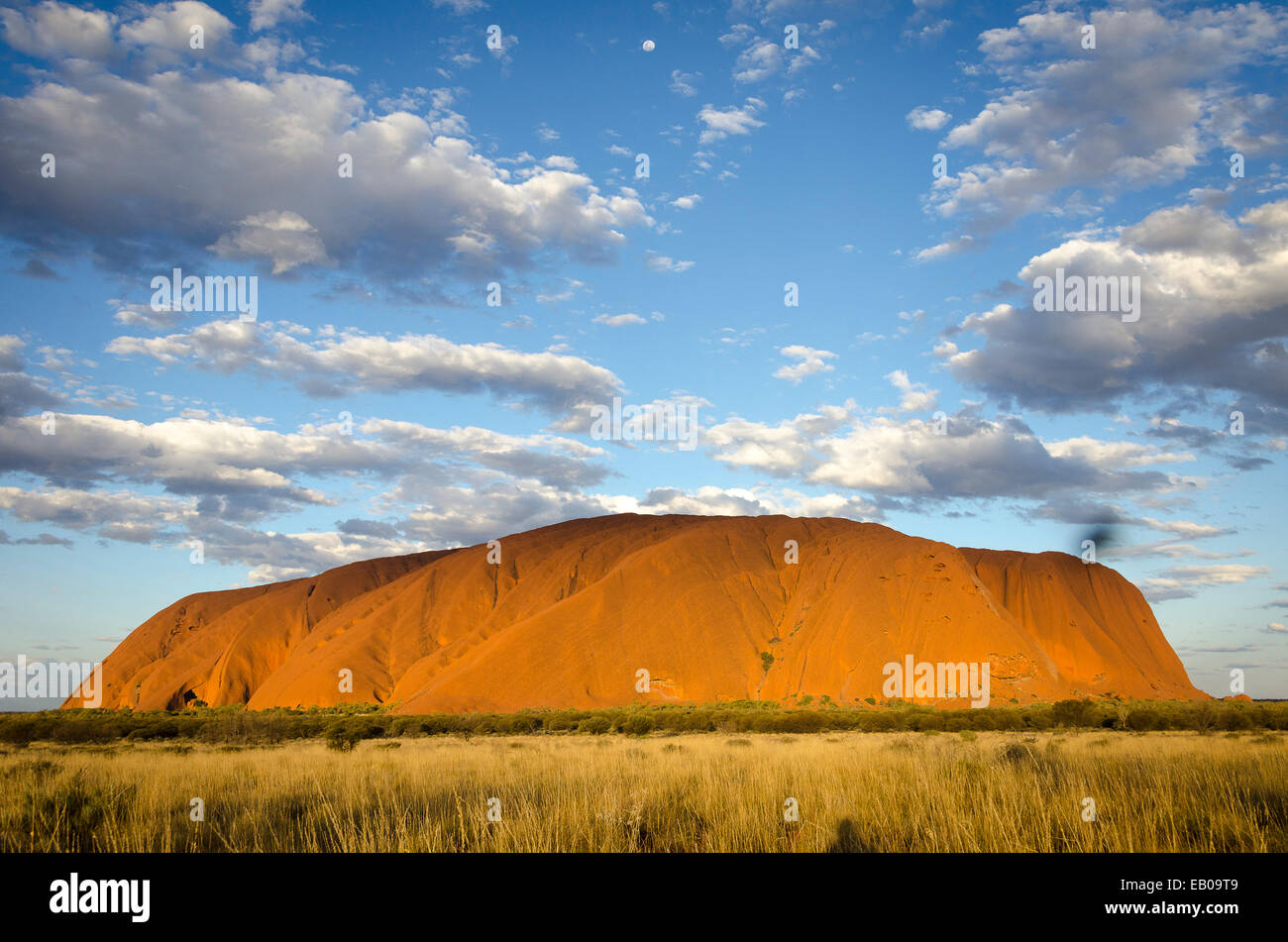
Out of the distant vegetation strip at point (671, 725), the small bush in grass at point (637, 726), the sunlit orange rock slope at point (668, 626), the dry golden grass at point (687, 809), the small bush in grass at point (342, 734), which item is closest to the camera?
the dry golden grass at point (687, 809)

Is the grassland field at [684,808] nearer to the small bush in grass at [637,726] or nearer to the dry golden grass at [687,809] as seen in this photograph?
the dry golden grass at [687,809]

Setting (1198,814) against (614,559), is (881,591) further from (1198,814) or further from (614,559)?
(1198,814)

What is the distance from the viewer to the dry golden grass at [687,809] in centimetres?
670

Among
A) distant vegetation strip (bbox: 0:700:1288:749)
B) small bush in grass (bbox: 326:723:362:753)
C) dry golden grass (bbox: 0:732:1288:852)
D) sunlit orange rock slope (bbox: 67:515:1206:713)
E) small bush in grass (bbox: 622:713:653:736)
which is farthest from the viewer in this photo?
sunlit orange rock slope (bbox: 67:515:1206:713)

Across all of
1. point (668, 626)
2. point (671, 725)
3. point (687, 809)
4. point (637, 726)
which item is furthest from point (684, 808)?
point (668, 626)

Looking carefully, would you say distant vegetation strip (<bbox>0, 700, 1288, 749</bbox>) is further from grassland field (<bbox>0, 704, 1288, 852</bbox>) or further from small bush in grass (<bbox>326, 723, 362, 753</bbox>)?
grassland field (<bbox>0, 704, 1288, 852</bbox>)

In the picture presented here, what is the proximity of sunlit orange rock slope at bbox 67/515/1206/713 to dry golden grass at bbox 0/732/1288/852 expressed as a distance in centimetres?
6003

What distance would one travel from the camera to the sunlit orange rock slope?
71688 mm

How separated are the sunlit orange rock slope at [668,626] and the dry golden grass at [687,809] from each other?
60035mm

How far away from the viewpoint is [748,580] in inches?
3484

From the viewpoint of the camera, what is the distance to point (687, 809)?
28.3 feet

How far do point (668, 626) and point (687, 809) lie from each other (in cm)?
7253

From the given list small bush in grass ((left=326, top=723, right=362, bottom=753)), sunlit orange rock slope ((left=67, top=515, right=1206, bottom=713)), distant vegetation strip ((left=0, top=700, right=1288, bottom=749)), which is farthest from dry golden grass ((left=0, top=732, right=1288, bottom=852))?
sunlit orange rock slope ((left=67, top=515, right=1206, bottom=713))

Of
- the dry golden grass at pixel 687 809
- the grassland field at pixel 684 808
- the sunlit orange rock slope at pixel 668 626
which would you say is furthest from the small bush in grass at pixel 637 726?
the dry golden grass at pixel 687 809
